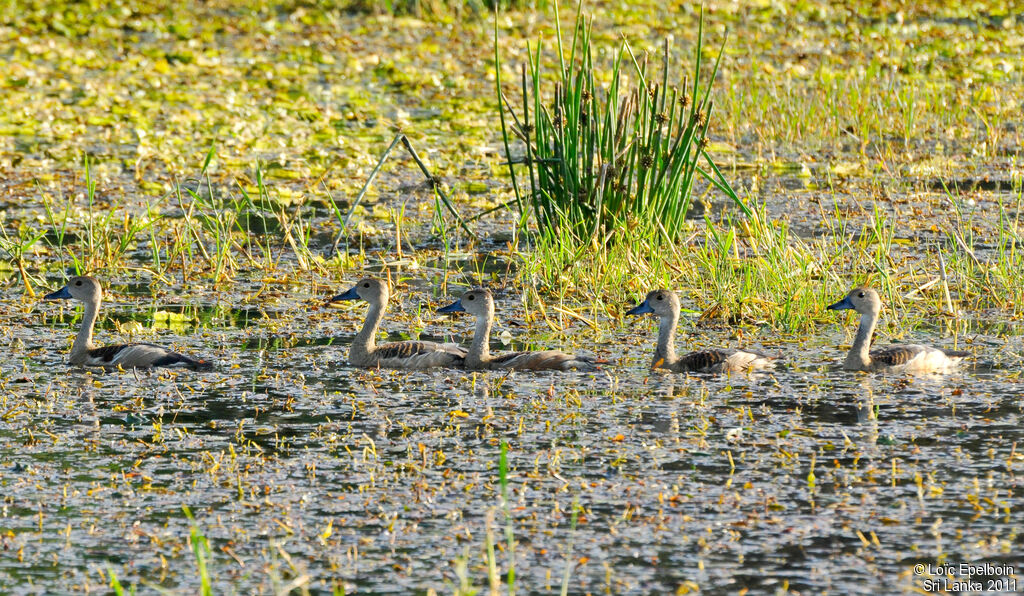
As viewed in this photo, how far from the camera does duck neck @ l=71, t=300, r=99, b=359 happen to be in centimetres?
949

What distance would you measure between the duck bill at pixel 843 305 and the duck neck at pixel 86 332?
4.43 meters

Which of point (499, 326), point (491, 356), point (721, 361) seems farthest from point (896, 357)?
point (499, 326)

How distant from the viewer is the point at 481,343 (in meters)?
9.48

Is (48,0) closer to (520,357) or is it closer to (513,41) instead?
(513,41)

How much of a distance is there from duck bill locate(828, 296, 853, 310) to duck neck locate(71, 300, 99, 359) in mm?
4430

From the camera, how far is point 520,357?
9242 mm

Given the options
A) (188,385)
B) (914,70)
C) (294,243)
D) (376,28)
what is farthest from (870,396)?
(376,28)

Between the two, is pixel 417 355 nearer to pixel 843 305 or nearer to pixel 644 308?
pixel 644 308

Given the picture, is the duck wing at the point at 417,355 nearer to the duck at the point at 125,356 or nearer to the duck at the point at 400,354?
the duck at the point at 400,354

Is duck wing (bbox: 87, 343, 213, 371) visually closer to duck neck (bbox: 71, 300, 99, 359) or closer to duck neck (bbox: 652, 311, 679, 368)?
duck neck (bbox: 71, 300, 99, 359)

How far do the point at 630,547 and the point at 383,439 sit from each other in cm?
190

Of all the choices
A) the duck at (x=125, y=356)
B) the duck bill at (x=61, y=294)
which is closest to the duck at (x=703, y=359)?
the duck at (x=125, y=356)

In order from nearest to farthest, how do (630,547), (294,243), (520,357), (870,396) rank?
(630,547)
(870,396)
(520,357)
(294,243)

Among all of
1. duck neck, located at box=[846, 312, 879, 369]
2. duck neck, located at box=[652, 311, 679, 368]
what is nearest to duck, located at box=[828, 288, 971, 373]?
duck neck, located at box=[846, 312, 879, 369]
